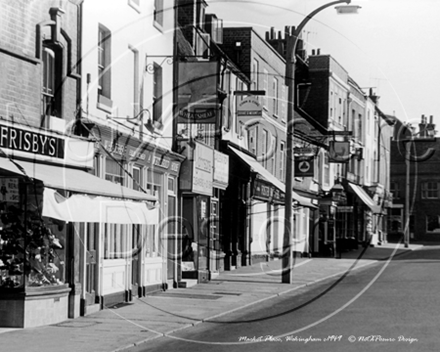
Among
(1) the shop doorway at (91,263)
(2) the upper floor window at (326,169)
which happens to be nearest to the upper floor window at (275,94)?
→ (2) the upper floor window at (326,169)

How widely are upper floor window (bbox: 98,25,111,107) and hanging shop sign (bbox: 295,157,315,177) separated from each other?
13.2 meters

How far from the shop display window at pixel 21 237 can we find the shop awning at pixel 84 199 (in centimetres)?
63

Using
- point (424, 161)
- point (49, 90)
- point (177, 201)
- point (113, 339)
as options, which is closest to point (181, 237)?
point (177, 201)

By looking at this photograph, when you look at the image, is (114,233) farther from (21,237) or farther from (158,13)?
(158,13)

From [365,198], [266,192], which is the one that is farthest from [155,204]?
[365,198]

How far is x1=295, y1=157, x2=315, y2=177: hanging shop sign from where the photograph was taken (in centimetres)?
2923

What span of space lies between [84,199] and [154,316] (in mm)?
3521

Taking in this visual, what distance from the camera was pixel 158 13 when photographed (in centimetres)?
2117

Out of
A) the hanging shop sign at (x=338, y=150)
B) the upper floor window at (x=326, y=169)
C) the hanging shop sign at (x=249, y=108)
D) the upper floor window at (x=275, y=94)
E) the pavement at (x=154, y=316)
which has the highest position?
the upper floor window at (x=275, y=94)

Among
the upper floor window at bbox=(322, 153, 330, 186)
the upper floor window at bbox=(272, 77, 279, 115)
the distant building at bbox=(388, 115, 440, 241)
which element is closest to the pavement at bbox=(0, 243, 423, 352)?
the upper floor window at bbox=(272, 77, 279, 115)

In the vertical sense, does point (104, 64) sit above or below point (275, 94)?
below

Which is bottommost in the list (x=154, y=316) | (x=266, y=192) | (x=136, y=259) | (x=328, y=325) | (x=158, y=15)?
(x=154, y=316)

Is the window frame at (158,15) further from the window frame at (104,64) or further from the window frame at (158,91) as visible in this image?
the window frame at (104,64)

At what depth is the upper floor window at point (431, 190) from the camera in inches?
3067
